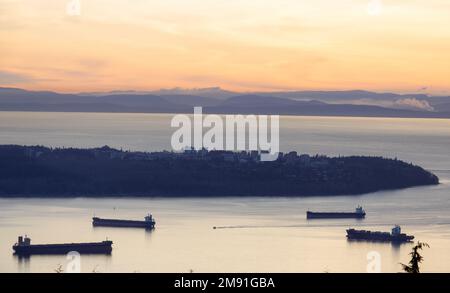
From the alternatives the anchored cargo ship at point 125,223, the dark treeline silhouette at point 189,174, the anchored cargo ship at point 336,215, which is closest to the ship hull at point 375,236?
the anchored cargo ship at point 336,215

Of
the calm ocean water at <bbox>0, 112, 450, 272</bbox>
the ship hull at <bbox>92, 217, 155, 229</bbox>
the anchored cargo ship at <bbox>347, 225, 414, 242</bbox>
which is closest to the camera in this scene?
Answer: the calm ocean water at <bbox>0, 112, 450, 272</bbox>

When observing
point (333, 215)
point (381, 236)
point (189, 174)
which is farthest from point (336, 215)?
point (189, 174)

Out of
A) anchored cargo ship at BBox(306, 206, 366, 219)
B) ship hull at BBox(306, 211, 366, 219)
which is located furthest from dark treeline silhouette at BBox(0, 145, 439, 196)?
ship hull at BBox(306, 211, 366, 219)

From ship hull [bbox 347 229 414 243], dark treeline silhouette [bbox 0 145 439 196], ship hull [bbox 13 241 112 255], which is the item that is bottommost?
ship hull [bbox 13 241 112 255]

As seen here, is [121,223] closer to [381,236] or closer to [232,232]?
[232,232]

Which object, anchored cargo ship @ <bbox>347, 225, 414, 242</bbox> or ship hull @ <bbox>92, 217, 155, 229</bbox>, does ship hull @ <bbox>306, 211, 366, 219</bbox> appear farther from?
ship hull @ <bbox>92, 217, 155, 229</bbox>

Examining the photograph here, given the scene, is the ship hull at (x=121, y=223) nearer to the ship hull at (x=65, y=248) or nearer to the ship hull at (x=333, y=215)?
the ship hull at (x=65, y=248)

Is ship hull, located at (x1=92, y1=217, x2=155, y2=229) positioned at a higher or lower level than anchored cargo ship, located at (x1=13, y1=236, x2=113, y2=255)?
higher
